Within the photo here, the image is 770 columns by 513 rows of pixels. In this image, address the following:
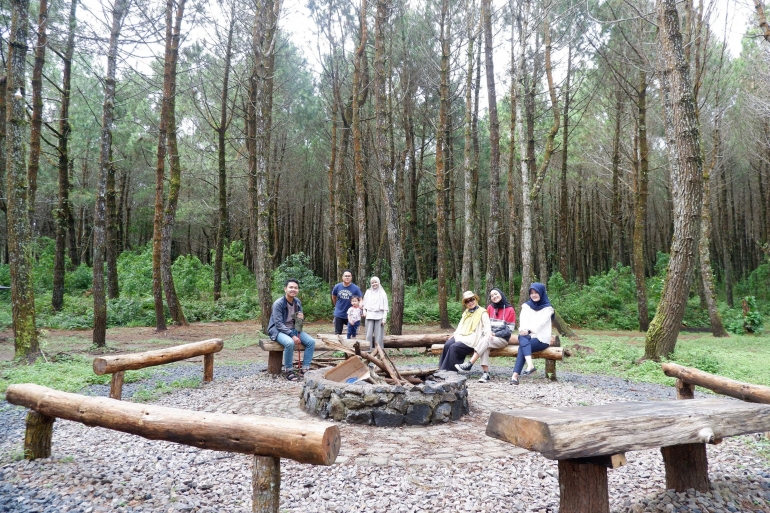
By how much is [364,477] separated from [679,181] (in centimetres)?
Result: 753

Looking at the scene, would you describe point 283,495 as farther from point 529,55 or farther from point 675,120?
point 529,55

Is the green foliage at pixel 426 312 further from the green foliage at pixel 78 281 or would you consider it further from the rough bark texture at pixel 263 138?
the green foliage at pixel 78 281

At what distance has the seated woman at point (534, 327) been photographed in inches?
303

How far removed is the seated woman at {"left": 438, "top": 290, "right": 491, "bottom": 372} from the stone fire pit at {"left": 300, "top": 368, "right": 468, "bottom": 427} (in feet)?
7.23

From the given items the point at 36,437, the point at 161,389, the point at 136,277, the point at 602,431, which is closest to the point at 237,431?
the point at 602,431

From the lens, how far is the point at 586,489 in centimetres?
279

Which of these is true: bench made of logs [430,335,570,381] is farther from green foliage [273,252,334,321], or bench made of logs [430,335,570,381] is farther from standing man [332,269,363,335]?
green foliage [273,252,334,321]

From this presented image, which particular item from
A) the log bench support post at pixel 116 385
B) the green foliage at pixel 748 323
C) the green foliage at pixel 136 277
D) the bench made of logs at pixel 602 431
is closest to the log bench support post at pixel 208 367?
the log bench support post at pixel 116 385

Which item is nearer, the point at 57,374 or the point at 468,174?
the point at 57,374

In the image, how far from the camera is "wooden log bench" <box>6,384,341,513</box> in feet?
8.86

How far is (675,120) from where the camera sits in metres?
8.44

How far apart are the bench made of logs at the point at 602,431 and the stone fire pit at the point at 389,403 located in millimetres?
2567

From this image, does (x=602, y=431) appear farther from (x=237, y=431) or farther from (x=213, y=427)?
(x=213, y=427)

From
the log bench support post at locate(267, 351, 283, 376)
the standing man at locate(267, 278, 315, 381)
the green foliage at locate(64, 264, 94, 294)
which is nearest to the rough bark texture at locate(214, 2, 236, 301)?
the green foliage at locate(64, 264, 94, 294)
